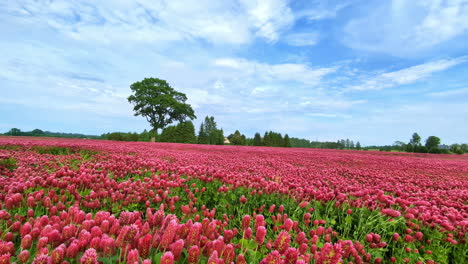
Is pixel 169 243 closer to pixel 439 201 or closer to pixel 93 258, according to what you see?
pixel 93 258

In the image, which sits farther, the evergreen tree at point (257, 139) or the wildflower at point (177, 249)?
the evergreen tree at point (257, 139)

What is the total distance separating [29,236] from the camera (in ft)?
5.67

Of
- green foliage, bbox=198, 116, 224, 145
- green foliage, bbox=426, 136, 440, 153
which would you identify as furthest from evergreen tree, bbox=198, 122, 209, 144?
green foliage, bbox=426, 136, 440, 153

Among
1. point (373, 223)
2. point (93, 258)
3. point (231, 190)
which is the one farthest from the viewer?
point (231, 190)

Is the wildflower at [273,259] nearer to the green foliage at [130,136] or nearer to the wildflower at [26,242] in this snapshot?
the wildflower at [26,242]

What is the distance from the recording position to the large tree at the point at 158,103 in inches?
1919

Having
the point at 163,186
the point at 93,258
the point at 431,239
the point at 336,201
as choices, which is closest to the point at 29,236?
the point at 93,258

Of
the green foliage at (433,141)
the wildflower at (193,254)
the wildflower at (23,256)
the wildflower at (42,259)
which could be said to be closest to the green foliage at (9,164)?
the wildflower at (23,256)

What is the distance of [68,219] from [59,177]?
276 cm

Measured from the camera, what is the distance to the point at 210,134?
259 ft

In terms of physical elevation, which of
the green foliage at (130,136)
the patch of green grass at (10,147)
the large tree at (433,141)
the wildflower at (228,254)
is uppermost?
the large tree at (433,141)

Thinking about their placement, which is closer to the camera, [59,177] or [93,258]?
[93,258]

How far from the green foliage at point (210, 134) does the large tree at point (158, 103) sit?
22.3m

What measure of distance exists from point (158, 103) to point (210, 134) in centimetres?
3261
